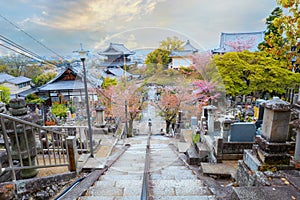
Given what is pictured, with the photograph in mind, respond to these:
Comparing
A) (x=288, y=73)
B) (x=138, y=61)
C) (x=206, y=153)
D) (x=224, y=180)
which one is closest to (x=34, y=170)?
(x=224, y=180)

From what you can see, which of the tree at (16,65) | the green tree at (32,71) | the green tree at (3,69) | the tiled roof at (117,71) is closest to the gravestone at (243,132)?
the tiled roof at (117,71)

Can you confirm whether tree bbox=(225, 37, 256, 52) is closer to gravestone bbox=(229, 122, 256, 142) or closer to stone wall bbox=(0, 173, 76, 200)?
gravestone bbox=(229, 122, 256, 142)

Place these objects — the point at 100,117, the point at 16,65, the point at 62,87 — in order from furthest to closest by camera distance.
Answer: the point at 16,65 → the point at 62,87 → the point at 100,117

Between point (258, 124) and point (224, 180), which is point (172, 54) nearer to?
point (258, 124)

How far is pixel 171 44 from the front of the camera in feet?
21.0

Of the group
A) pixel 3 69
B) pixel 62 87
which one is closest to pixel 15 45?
pixel 62 87

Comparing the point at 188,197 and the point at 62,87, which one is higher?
the point at 62,87

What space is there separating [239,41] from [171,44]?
63.2 ft

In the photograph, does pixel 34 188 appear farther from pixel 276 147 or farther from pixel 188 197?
pixel 276 147

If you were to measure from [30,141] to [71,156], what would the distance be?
863mm

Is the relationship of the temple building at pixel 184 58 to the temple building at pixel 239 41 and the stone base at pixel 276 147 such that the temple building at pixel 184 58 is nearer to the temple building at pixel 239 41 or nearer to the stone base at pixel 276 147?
the stone base at pixel 276 147

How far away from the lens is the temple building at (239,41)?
20312 mm

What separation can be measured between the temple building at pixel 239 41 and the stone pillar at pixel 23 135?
21356 millimetres

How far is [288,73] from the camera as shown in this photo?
1055 centimetres
